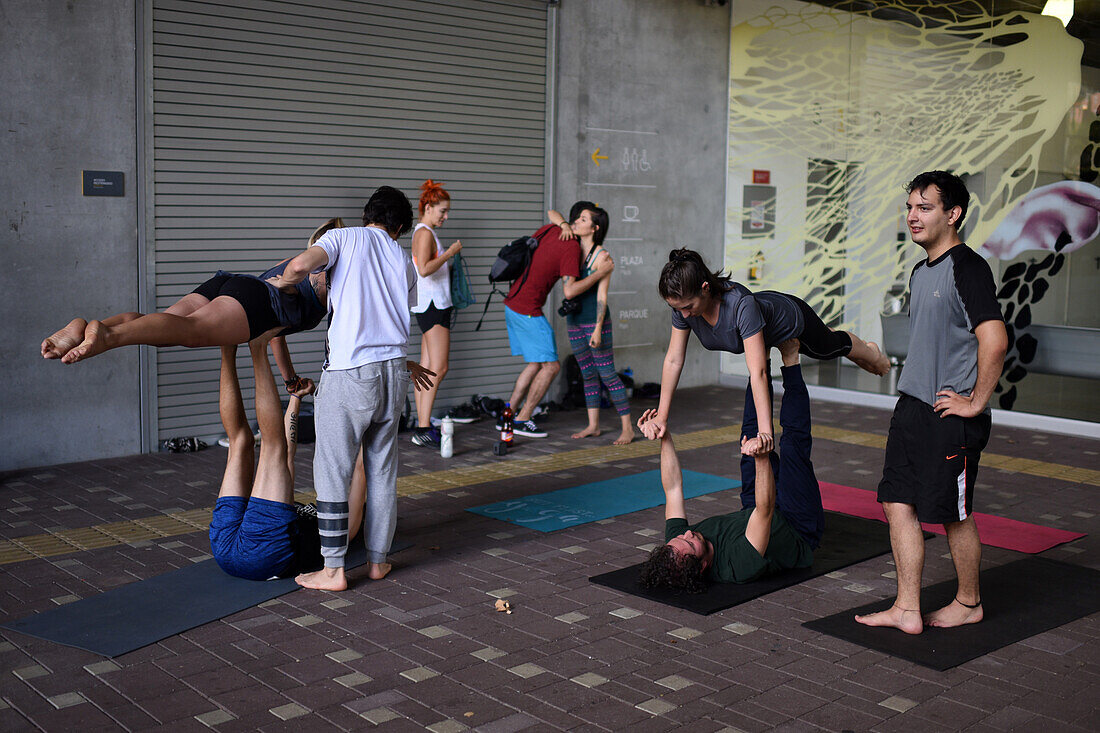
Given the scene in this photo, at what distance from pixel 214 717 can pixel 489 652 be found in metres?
1.13

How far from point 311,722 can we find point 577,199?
7.67 m

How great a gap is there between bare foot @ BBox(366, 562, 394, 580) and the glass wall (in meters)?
6.81

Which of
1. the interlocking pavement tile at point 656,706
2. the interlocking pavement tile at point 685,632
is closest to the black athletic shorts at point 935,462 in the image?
the interlocking pavement tile at point 685,632

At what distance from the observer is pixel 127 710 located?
141 inches

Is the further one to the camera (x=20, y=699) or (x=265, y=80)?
(x=265, y=80)

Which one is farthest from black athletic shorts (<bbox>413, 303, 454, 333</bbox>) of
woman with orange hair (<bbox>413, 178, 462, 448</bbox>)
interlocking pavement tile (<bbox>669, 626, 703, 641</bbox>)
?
interlocking pavement tile (<bbox>669, 626, 703, 641</bbox>)

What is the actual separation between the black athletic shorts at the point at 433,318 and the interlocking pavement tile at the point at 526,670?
4879 mm

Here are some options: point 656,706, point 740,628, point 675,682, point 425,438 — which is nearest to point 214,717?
point 656,706

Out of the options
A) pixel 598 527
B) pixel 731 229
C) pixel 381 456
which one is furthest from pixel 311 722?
pixel 731 229

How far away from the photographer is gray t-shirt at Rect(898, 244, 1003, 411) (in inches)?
161

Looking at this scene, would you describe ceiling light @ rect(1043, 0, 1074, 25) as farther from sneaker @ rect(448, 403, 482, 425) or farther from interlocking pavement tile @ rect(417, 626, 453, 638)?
interlocking pavement tile @ rect(417, 626, 453, 638)

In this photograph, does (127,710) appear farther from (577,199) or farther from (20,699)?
(577,199)

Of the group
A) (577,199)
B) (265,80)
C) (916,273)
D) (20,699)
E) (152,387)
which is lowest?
(20,699)

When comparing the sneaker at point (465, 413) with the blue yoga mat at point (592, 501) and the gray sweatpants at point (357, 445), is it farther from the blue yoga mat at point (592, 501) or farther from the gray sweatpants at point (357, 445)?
the gray sweatpants at point (357, 445)
